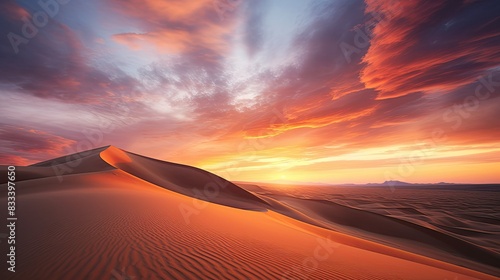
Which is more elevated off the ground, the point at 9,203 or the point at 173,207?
the point at 173,207

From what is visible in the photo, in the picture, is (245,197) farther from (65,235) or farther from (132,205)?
(65,235)

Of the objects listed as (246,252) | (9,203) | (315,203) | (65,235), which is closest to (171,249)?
(246,252)

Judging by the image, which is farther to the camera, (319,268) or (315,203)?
(315,203)

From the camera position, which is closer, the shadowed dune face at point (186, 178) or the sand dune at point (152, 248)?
the sand dune at point (152, 248)

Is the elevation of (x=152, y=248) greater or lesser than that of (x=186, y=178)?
lesser

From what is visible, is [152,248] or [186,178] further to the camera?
[186,178]

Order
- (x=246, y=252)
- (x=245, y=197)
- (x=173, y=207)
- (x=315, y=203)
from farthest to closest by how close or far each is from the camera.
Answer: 1. (x=315, y=203)
2. (x=245, y=197)
3. (x=173, y=207)
4. (x=246, y=252)

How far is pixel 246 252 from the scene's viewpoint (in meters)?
5.60

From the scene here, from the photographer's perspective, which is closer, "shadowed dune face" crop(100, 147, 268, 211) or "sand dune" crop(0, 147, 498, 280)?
"sand dune" crop(0, 147, 498, 280)

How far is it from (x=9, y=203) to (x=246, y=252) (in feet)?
30.3

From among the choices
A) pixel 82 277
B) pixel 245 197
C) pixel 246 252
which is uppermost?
pixel 245 197

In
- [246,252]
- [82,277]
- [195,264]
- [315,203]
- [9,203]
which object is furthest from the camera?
[315,203]

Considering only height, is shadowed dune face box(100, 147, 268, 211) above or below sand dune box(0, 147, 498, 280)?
above

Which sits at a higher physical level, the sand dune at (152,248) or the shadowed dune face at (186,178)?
the shadowed dune face at (186,178)
